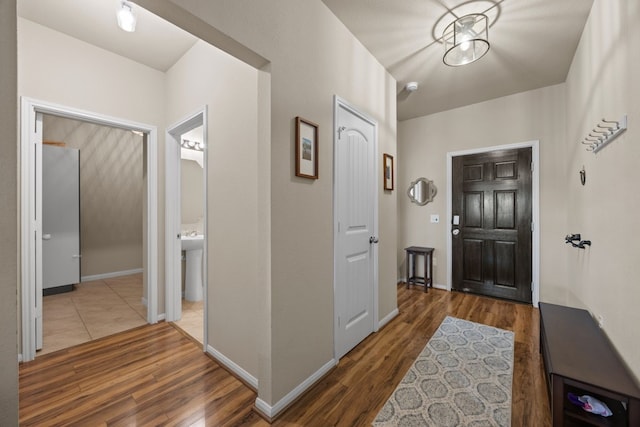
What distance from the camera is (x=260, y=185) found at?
1.64 meters

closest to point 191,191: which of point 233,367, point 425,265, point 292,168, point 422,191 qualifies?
point 233,367

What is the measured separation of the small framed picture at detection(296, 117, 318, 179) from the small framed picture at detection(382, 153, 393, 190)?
3.90ft

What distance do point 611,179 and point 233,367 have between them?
2.89 metres

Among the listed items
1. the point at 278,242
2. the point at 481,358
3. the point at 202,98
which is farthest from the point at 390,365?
the point at 202,98

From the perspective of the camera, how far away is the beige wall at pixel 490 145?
3.23 m

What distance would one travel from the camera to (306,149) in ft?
5.96

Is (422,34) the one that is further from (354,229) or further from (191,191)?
(191,191)

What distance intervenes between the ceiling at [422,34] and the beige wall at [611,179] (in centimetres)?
26

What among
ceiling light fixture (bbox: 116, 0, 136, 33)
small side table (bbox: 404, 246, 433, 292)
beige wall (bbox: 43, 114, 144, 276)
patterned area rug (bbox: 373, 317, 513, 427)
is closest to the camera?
patterned area rug (bbox: 373, 317, 513, 427)

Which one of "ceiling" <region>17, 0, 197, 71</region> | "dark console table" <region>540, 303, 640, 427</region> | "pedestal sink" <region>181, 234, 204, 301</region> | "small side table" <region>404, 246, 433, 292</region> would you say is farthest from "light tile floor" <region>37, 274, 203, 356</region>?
"small side table" <region>404, 246, 433, 292</region>

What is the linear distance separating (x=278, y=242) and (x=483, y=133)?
3.58 meters

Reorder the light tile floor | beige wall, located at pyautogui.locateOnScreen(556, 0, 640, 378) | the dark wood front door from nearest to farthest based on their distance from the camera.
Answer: beige wall, located at pyautogui.locateOnScreen(556, 0, 640, 378) → the light tile floor → the dark wood front door

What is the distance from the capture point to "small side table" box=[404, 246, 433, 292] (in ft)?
13.0

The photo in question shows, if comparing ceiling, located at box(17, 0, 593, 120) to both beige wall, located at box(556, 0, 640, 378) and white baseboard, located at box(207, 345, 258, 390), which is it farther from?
white baseboard, located at box(207, 345, 258, 390)
